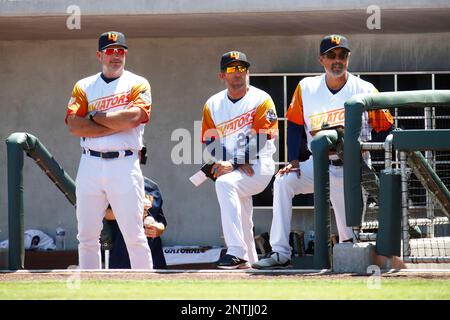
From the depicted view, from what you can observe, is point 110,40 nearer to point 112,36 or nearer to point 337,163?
point 112,36

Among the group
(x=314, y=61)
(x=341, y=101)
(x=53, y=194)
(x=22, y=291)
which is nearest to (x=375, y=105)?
(x=341, y=101)

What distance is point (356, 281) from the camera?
705 centimetres

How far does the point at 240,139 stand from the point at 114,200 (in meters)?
1.23

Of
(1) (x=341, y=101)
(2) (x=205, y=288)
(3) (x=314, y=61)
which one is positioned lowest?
(2) (x=205, y=288)

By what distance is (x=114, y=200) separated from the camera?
8516 millimetres

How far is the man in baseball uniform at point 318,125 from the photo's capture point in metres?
8.53

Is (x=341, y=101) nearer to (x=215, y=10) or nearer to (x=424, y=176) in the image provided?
(x=424, y=176)

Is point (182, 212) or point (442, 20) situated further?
point (182, 212)

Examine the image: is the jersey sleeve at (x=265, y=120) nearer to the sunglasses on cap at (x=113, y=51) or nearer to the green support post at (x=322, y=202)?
the green support post at (x=322, y=202)

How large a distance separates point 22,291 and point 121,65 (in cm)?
→ 262

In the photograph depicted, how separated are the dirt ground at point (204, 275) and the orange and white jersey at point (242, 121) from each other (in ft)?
4.76

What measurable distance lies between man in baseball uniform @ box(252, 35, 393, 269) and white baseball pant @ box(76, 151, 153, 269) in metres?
0.97

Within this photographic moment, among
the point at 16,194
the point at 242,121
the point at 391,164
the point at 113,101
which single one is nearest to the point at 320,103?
the point at 242,121

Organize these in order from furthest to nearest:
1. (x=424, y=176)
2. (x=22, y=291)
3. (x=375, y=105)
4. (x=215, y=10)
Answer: (x=215, y=10)
(x=424, y=176)
(x=375, y=105)
(x=22, y=291)
